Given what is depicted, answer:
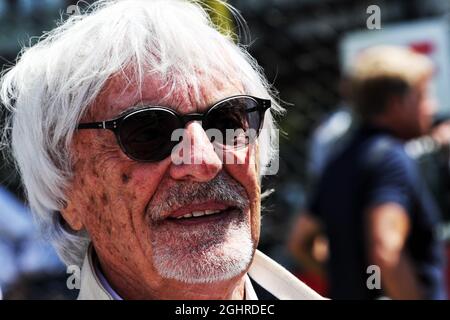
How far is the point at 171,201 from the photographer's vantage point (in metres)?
1.38

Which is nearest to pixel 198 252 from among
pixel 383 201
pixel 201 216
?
pixel 201 216

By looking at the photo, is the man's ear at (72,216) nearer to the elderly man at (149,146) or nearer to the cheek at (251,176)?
the elderly man at (149,146)

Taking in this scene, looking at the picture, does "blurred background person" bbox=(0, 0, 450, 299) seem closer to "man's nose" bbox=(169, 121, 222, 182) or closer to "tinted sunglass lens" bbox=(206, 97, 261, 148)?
"tinted sunglass lens" bbox=(206, 97, 261, 148)

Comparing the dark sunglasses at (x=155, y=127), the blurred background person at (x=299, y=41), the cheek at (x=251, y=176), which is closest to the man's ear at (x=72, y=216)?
the dark sunglasses at (x=155, y=127)

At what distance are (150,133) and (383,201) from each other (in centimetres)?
172

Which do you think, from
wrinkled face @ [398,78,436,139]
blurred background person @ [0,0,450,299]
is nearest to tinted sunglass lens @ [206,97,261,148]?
wrinkled face @ [398,78,436,139]

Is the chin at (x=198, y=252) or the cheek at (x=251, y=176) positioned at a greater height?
the cheek at (x=251, y=176)

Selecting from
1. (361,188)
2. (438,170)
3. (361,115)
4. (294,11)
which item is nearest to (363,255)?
(361,188)

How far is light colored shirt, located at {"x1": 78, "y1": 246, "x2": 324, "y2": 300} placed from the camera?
148cm

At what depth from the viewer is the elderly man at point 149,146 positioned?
138cm

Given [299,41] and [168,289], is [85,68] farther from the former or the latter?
[299,41]

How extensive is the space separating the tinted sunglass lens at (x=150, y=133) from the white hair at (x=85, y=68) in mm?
61

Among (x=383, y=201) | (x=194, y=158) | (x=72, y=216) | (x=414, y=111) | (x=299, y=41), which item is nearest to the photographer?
(x=194, y=158)

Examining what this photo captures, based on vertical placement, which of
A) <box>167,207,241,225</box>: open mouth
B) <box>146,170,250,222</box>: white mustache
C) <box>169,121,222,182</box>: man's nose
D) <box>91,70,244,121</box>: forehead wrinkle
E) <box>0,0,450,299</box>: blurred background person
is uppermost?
<box>0,0,450,299</box>: blurred background person
